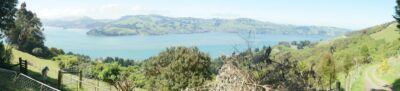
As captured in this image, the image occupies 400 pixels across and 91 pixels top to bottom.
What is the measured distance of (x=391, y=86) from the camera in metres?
42.0

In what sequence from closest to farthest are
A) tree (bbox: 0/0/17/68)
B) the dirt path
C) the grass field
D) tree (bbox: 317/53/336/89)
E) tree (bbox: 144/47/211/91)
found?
tree (bbox: 0/0/17/68) → tree (bbox: 144/47/211/91) → the dirt path → tree (bbox: 317/53/336/89) → the grass field

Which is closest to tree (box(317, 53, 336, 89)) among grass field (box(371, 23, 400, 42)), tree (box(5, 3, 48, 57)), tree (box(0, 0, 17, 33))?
tree (box(0, 0, 17, 33))

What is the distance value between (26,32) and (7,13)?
3815 centimetres

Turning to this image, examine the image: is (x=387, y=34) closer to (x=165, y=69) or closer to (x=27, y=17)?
(x=27, y=17)

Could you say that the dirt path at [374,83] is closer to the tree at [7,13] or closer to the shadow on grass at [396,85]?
the shadow on grass at [396,85]

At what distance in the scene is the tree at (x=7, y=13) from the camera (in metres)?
34.9

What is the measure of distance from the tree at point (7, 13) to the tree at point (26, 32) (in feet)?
109

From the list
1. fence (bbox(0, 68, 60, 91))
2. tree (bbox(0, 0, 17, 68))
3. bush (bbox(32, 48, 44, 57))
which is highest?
tree (bbox(0, 0, 17, 68))

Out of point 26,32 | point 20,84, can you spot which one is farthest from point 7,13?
point 26,32

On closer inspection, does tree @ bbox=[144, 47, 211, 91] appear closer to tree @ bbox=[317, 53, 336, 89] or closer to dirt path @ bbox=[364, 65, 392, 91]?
dirt path @ bbox=[364, 65, 392, 91]

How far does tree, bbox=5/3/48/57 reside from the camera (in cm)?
6900

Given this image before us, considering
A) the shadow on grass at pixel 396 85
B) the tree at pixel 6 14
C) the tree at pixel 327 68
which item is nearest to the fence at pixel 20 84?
the tree at pixel 6 14

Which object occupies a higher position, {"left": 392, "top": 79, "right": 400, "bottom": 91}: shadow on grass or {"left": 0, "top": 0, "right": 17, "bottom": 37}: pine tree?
{"left": 0, "top": 0, "right": 17, "bottom": 37}: pine tree

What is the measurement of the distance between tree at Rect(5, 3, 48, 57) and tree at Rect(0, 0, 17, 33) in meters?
33.1
